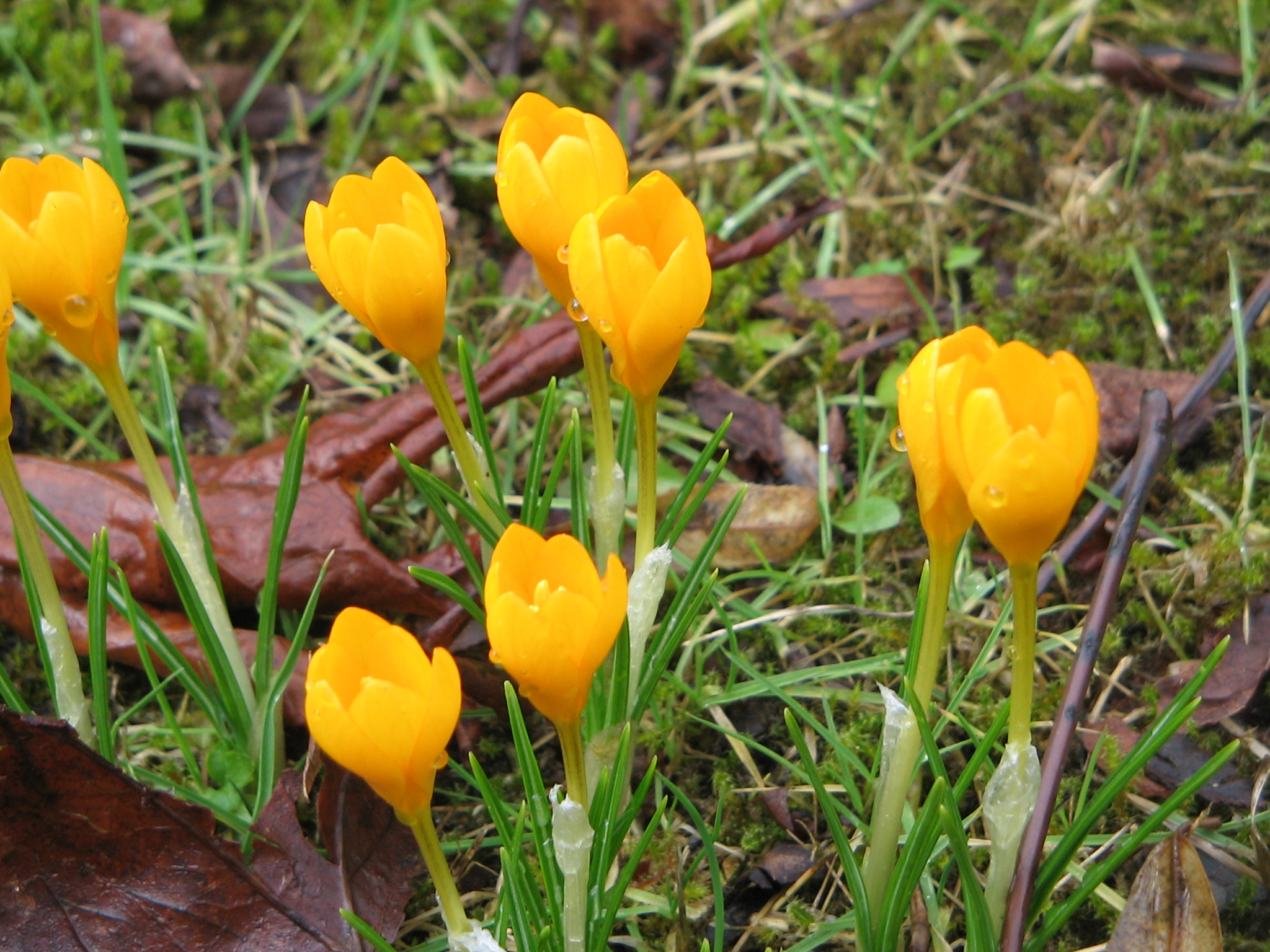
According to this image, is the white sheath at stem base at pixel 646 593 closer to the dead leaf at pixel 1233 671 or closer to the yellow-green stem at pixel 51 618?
the yellow-green stem at pixel 51 618

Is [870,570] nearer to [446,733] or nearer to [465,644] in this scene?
[465,644]

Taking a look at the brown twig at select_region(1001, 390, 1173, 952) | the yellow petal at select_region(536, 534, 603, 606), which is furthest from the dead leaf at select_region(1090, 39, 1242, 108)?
the yellow petal at select_region(536, 534, 603, 606)

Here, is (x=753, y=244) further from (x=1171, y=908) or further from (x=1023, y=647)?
(x=1171, y=908)

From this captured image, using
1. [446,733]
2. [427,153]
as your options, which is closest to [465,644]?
[446,733]

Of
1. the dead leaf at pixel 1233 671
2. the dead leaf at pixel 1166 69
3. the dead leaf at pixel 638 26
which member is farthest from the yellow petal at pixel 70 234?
the dead leaf at pixel 1166 69

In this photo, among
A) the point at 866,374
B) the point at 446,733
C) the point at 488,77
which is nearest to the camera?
→ the point at 446,733

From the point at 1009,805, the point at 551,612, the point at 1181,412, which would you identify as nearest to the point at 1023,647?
the point at 1009,805
